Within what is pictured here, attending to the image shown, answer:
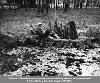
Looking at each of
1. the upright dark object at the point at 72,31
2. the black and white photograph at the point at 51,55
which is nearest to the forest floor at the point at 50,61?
the black and white photograph at the point at 51,55

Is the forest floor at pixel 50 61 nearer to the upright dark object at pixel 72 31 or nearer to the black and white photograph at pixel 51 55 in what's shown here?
the black and white photograph at pixel 51 55

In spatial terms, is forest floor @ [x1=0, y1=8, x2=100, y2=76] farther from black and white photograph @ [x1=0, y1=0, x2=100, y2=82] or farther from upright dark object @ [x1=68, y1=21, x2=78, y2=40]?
upright dark object @ [x1=68, y1=21, x2=78, y2=40]

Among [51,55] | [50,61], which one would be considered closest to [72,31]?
[51,55]

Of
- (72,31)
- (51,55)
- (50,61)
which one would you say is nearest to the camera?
(50,61)

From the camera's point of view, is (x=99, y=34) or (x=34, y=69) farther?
(x=99, y=34)

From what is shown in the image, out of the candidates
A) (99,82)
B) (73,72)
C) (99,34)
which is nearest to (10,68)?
(73,72)

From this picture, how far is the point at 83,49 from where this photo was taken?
7348 mm

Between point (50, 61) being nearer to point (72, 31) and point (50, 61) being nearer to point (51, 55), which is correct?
point (51, 55)

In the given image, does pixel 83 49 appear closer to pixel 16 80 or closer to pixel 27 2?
pixel 16 80

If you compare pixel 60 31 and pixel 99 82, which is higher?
pixel 60 31

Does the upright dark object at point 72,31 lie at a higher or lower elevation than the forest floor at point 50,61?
higher

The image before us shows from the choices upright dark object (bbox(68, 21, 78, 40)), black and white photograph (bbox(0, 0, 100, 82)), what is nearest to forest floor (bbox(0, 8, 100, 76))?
black and white photograph (bbox(0, 0, 100, 82))

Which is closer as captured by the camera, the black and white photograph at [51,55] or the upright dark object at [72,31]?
the black and white photograph at [51,55]

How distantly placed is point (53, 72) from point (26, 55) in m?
1.86
